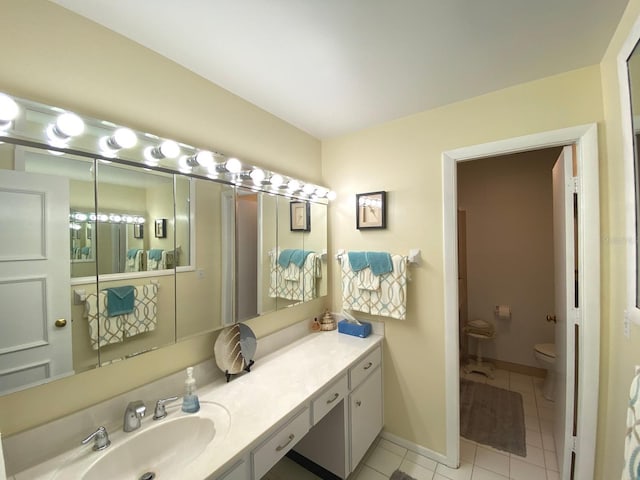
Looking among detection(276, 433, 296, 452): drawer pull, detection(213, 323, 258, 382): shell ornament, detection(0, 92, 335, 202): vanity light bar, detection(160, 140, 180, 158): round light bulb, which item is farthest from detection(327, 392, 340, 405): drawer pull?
detection(160, 140, 180, 158): round light bulb

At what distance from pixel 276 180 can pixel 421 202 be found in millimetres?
1021

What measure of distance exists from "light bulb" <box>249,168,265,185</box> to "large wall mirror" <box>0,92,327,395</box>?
0.16 ft

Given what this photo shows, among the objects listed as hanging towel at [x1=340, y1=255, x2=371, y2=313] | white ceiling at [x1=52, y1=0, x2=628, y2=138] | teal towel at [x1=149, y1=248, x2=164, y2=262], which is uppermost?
white ceiling at [x1=52, y1=0, x2=628, y2=138]

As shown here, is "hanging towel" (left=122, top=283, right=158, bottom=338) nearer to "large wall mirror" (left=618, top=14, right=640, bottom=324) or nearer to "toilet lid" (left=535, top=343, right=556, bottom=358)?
"large wall mirror" (left=618, top=14, right=640, bottom=324)

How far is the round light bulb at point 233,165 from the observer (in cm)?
141

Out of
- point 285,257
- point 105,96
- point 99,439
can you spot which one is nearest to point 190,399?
point 99,439

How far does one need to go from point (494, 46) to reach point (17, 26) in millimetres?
1877

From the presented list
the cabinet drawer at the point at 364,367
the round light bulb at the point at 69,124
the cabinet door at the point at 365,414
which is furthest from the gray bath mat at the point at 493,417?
the round light bulb at the point at 69,124

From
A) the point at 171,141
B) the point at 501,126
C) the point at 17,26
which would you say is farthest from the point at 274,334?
the point at 501,126

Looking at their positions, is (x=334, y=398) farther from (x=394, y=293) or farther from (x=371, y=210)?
(x=371, y=210)

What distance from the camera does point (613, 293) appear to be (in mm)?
1222

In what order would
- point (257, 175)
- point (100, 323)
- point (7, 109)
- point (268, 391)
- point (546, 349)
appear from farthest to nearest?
point (546, 349), point (257, 175), point (268, 391), point (100, 323), point (7, 109)

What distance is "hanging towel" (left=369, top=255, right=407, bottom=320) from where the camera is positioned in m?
1.77

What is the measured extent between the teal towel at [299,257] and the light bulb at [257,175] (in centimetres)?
60
